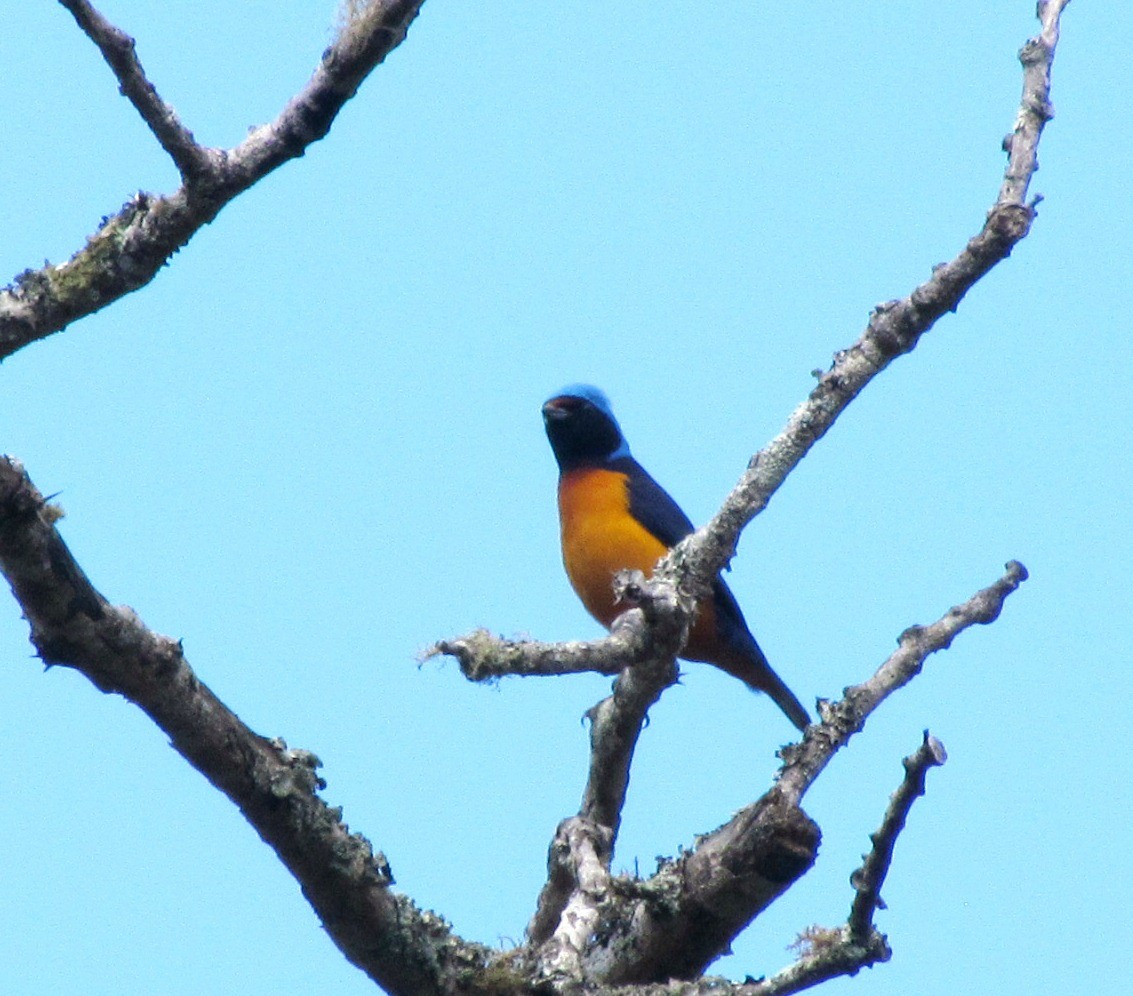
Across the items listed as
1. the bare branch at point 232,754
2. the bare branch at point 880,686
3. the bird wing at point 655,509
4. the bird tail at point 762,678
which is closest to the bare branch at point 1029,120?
the bare branch at point 880,686

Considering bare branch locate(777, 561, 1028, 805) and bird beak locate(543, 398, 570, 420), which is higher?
bird beak locate(543, 398, 570, 420)

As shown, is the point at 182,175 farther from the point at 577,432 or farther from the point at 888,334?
the point at 577,432

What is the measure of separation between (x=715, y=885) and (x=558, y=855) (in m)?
0.83

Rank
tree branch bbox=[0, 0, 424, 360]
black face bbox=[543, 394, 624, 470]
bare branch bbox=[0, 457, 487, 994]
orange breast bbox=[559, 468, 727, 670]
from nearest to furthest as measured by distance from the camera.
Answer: bare branch bbox=[0, 457, 487, 994], tree branch bbox=[0, 0, 424, 360], orange breast bbox=[559, 468, 727, 670], black face bbox=[543, 394, 624, 470]

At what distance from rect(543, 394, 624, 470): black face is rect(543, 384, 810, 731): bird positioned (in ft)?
0.63

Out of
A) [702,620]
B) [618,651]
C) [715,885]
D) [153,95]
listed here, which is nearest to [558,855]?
[715,885]

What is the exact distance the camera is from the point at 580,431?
11.3 metres

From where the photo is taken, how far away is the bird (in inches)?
391

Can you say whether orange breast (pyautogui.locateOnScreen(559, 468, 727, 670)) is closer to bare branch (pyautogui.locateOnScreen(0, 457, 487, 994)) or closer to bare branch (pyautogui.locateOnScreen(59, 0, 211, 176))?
bare branch (pyautogui.locateOnScreen(0, 457, 487, 994))

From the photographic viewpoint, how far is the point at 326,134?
399 cm

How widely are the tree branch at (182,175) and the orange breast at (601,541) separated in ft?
19.1

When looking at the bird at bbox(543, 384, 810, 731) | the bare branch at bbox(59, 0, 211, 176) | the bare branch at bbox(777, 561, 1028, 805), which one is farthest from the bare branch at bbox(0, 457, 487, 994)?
the bird at bbox(543, 384, 810, 731)

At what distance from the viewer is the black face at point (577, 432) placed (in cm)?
1130

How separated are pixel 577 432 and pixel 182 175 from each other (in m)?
7.45
